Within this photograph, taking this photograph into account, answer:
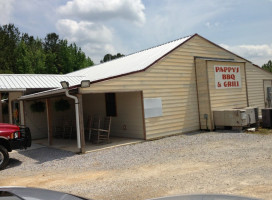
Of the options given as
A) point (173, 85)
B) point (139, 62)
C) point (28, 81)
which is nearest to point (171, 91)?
point (173, 85)

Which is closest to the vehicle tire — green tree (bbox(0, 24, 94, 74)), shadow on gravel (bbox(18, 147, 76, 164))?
shadow on gravel (bbox(18, 147, 76, 164))

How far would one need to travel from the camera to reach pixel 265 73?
56.7ft

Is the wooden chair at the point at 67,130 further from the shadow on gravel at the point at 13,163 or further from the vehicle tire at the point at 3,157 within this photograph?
the vehicle tire at the point at 3,157

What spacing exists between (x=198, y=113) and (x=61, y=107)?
7.38m

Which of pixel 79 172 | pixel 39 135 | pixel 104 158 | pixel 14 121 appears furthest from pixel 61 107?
pixel 79 172

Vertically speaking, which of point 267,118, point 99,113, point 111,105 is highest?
point 111,105

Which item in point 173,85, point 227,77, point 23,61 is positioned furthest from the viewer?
point 23,61

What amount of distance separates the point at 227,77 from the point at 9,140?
34.2 ft

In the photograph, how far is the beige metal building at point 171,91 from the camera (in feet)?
37.1

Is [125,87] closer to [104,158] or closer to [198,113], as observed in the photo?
[104,158]

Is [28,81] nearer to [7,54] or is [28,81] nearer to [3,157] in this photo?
[3,157]

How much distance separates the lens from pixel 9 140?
8.12m

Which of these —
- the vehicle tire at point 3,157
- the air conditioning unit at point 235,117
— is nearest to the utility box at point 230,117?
the air conditioning unit at point 235,117

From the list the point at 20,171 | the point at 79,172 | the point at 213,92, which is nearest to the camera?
the point at 79,172
